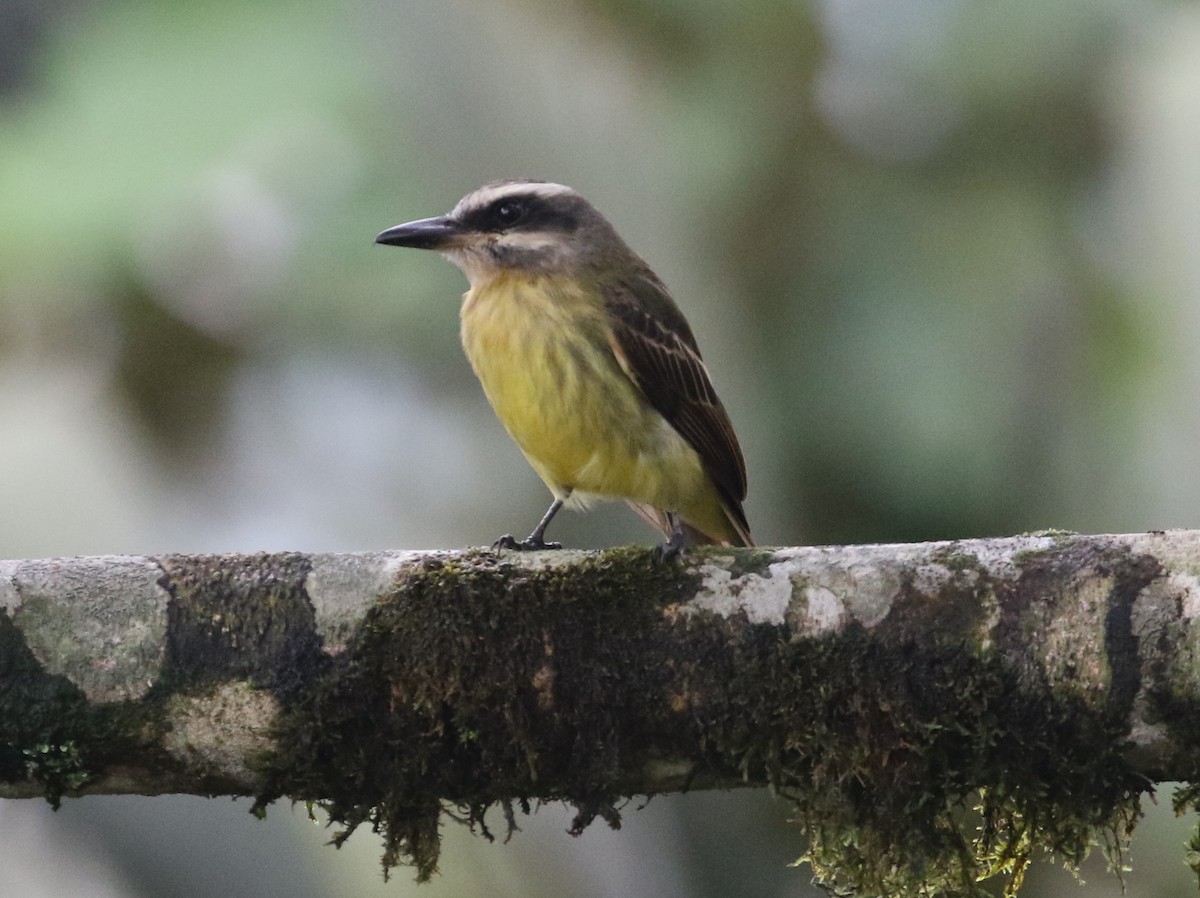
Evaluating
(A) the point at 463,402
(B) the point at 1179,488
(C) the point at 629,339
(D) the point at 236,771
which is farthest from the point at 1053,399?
(D) the point at 236,771

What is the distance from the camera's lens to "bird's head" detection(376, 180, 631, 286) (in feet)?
14.1

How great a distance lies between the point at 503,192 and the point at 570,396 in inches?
29.2

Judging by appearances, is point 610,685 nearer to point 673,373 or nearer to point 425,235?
point 673,373

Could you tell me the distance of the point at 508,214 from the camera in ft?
14.4

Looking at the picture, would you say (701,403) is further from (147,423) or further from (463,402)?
(147,423)

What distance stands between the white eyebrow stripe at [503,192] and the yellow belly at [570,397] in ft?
0.95

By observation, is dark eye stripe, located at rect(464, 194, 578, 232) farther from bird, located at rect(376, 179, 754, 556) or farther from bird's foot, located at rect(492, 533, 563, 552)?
bird's foot, located at rect(492, 533, 563, 552)

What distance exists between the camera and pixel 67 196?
7625mm

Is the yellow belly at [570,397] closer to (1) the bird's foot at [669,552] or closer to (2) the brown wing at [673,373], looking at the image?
(2) the brown wing at [673,373]

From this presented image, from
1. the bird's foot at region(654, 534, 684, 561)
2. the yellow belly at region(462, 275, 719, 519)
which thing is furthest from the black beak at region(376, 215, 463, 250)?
the bird's foot at region(654, 534, 684, 561)

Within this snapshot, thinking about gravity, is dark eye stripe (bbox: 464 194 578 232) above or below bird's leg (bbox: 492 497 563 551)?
above

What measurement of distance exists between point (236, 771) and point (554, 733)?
56 cm

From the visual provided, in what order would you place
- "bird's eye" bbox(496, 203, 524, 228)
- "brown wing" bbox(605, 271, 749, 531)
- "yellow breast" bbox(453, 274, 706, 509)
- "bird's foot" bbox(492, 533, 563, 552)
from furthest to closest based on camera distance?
"bird's eye" bbox(496, 203, 524, 228), "brown wing" bbox(605, 271, 749, 531), "yellow breast" bbox(453, 274, 706, 509), "bird's foot" bbox(492, 533, 563, 552)

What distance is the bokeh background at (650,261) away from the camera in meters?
6.24
